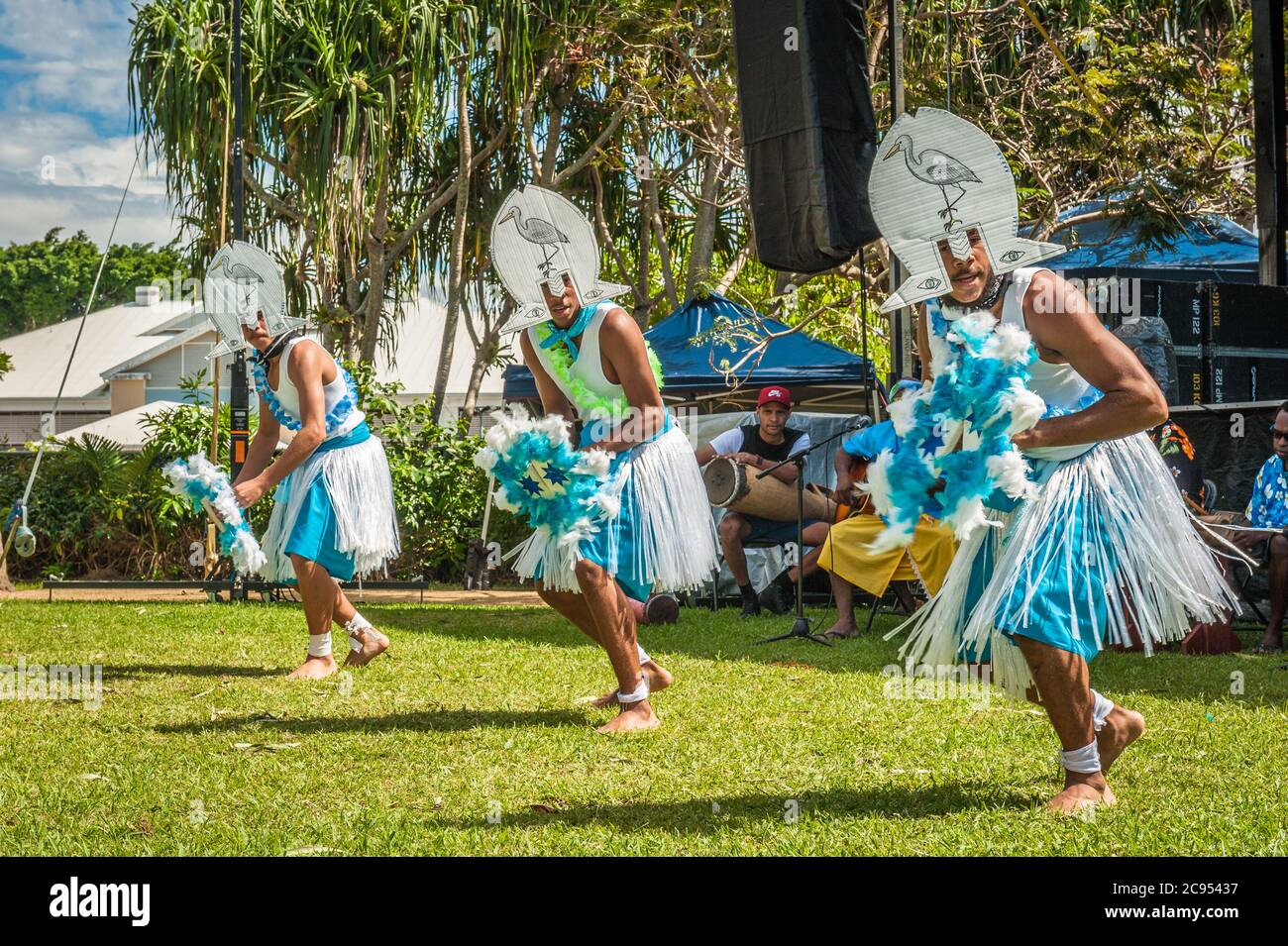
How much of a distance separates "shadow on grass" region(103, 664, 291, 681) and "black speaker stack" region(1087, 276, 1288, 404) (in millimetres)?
5777

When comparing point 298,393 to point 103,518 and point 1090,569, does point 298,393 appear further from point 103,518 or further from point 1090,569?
point 103,518

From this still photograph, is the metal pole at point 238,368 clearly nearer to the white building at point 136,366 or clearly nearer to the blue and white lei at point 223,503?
the blue and white lei at point 223,503

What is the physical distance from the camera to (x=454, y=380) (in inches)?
1215

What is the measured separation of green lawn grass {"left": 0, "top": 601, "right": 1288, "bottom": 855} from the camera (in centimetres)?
357

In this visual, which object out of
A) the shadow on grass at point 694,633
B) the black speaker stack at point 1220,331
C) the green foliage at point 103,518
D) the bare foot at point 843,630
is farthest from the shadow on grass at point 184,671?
the green foliage at point 103,518

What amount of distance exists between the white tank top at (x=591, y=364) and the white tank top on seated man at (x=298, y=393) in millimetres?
1736

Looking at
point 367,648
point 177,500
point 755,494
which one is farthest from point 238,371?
point 367,648

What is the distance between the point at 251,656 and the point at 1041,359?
5.14 m

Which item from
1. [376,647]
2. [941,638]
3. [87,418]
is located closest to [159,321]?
[87,418]

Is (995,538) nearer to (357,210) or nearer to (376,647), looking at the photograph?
(376,647)

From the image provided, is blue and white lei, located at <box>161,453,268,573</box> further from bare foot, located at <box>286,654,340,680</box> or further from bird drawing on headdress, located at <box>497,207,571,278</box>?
bird drawing on headdress, located at <box>497,207,571,278</box>

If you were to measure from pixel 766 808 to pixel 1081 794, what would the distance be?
896mm

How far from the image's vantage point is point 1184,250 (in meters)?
13.5

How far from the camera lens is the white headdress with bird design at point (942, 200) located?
373 cm
